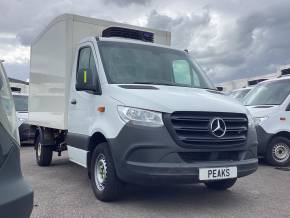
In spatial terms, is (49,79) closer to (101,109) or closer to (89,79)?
(89,79)

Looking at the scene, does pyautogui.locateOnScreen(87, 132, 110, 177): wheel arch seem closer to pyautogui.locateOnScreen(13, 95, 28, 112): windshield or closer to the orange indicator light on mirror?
the orange indicator light on mirror

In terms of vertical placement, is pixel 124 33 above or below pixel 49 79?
above

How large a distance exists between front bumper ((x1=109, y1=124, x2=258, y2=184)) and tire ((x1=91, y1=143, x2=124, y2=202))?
24cm

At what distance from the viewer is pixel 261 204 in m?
5.29

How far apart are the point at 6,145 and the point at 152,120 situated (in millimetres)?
2639

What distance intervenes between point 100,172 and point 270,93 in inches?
215

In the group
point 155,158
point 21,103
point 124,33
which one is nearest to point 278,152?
point 124,33

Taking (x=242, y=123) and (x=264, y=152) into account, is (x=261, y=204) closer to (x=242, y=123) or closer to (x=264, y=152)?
(x=242, y=123)

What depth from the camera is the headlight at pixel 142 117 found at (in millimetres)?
4609

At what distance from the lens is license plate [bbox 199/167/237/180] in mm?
4613

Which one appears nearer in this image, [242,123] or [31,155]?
[242,123]

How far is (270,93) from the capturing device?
9344 millimetres

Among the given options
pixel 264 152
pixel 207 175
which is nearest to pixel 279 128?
pixel 264 152

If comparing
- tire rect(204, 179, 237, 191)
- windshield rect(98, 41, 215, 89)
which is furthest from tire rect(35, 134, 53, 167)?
tire rect(204, 179, 237, 191)
